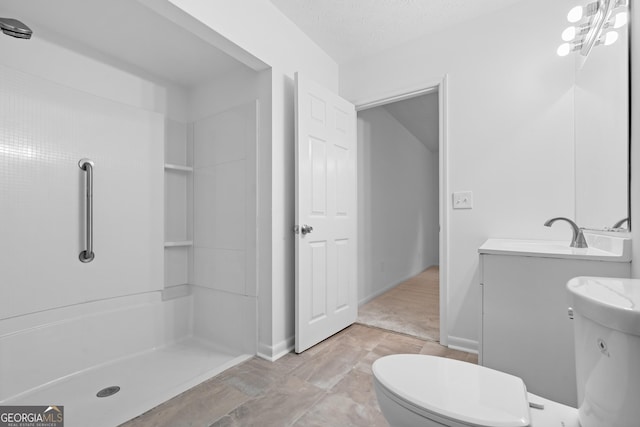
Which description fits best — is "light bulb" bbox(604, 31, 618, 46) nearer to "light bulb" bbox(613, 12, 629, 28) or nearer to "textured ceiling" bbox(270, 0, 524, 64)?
"light bulb" bbox(613, 12, 629, 28)

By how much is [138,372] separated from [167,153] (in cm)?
166

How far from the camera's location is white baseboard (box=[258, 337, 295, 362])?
1.95m

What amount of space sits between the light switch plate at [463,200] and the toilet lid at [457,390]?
4.49 ft

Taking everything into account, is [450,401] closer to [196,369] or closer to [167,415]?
[167,415]

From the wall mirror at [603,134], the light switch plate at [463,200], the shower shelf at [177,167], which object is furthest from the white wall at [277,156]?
the wall mirror at [603,134]

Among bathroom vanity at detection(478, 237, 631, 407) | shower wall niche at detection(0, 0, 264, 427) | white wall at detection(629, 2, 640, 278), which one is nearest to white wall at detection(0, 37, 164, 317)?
shower wall niche at detection(0, 0, 264, 427)

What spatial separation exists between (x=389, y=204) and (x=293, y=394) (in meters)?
2.87

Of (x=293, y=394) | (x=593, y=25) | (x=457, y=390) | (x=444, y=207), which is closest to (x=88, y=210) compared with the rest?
(x=293, y=394)

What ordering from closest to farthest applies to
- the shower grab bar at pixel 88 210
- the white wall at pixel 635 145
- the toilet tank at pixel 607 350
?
the toilet tank at pixel 607 350 → the white wall at pixel 635 145 → the shower grab bar at pixel 88 210

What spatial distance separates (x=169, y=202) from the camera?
97.8 inches

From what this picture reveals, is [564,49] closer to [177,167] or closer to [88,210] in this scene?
[177,167]

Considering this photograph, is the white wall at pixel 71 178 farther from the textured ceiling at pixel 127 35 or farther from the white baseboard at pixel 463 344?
the white baseboard at pixel 463 344

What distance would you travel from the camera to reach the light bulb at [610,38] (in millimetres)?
1281

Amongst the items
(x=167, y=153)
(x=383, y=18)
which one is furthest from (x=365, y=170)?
(x=167, y=153)
